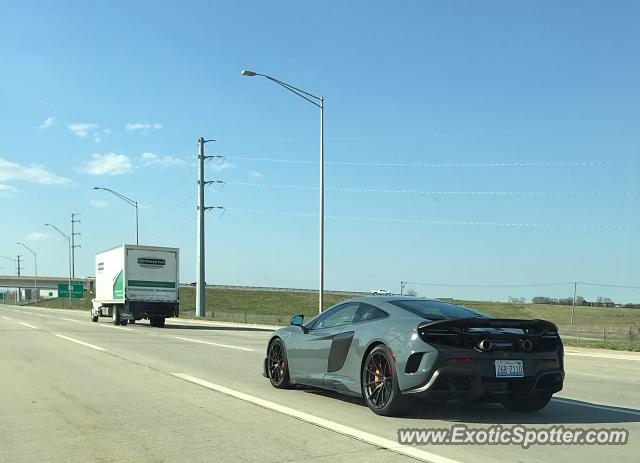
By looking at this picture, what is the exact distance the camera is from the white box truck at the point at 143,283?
31.7m

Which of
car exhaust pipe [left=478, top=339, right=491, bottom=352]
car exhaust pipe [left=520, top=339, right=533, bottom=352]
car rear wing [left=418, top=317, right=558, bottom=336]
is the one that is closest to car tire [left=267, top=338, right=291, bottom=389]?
car rear wing [left=418, top=317, right=558, bottom=336]

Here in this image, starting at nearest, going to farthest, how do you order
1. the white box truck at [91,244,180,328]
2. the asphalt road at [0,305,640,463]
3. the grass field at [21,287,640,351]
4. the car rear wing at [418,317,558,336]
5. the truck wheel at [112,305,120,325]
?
1. the asphalt road at [0,305,640,463]
2. the car rear wing at [418,317,558,336]
3. the grass field at [21,287,640,351]
4. the white box truck at [91,244,180,328]
5. the truck wheel at [112,305,120,325]

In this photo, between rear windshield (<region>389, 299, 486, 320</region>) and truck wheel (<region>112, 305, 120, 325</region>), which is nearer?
rear windshield (<region>389, 299, 486, 320</region>)

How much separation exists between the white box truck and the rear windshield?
25.6m

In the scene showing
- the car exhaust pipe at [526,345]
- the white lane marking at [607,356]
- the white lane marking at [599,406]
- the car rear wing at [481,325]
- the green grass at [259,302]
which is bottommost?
the green grass at [259,302]

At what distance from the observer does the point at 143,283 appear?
3200cm

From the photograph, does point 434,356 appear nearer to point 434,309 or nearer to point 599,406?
point 434,309

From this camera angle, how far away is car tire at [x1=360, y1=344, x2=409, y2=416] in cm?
714

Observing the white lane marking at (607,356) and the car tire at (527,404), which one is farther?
the white lane marking at (607,356)

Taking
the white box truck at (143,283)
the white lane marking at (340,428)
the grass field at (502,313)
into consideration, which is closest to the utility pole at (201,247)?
the grass field at (502,313)

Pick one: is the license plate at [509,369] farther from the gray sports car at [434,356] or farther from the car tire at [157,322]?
the car tire at [157,322]

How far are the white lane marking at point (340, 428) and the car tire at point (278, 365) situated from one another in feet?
2.10

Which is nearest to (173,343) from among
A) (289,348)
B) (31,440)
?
(289,348)

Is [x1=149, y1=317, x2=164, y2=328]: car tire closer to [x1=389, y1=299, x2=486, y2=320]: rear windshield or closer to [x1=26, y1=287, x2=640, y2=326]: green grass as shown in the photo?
[x1=389, y1=299, x2=486, y2=320]: rear windshield
